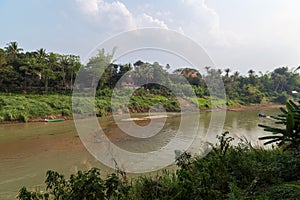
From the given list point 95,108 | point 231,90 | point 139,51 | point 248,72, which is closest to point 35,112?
point 95,108

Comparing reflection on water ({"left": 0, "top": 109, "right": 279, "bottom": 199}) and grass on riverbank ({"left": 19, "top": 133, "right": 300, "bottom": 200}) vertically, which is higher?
grass on riverbank ({"left": 19, "top": 133, "right": 300, "bottom": 200})

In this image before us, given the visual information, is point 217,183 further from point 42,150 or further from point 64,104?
point 64,104

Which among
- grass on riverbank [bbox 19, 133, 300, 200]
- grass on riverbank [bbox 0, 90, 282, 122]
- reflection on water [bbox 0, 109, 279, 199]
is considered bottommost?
reflection on water [bbox 0, 109, 279, 199]

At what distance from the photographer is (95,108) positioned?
17.3 metres

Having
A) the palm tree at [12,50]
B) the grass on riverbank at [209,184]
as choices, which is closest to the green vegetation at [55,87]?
the palm tree at [12,50]

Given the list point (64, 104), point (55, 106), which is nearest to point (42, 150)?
point (55, 106)

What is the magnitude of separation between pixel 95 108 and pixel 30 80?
21.6 ft

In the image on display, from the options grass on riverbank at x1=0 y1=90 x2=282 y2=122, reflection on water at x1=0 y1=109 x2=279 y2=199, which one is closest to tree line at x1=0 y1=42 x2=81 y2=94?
grass on riverbank at x1=0 y1=90 x2=282 y2=122

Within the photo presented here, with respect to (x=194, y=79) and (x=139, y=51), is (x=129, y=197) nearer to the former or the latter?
(x=139, y=51)

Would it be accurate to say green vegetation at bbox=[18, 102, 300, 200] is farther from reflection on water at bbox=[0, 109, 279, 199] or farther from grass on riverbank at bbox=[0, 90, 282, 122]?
grass on riverbank at bbox=[0, 90, 282, 122]

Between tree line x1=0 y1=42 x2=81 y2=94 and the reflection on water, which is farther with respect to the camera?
tree line x1=0 y1=42 x2=81 y2=94

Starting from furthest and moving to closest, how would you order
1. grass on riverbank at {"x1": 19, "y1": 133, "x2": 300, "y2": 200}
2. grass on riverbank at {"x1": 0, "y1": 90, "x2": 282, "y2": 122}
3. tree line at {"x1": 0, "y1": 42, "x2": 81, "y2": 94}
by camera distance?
tree line at {"x1": 0, "y1": 42, "x2": 81, "y2": 94}, grass on riverbank at {"x1": 0, "y1": 90, "x2": 282, "y2": 122}, grass on riverbank at {"x1": 19, "y1": 133, "x2": 300, "y2": 200}

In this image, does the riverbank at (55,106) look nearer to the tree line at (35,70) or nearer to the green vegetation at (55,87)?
the green vegetation at (55,87)

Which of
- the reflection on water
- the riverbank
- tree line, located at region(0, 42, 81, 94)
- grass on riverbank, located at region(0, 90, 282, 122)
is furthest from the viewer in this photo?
tree line, located at region(0, 42, 81, 94)
